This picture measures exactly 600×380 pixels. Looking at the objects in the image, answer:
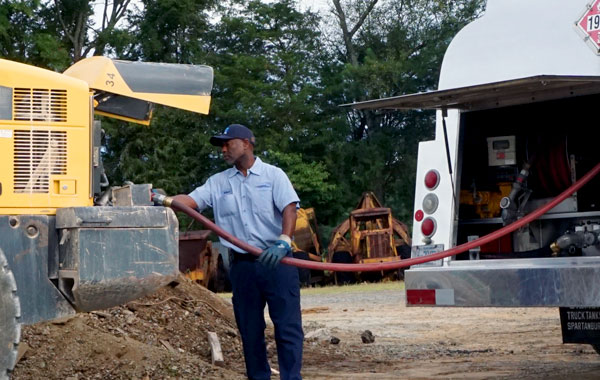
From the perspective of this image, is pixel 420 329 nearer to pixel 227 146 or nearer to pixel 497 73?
pixel 497 73

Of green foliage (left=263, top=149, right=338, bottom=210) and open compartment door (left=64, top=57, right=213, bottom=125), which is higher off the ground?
green foliage (left=263, top=149, right=338, bottom=210)

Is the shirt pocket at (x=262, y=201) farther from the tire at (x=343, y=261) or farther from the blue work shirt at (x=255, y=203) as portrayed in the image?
the tire at (x=343, y=261)

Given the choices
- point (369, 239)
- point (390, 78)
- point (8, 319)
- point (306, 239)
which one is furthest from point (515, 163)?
point (390, 78)

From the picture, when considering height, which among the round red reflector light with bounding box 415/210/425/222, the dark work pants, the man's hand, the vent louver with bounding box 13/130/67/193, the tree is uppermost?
the tree

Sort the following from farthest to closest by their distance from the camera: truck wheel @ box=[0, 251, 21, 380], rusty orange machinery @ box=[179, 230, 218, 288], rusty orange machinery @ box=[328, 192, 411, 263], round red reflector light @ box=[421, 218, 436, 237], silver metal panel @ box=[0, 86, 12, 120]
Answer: rusty orange machinery @ box=[328, 192, 411, 263] → rusty orange machinery @ box=[179, 230, 218, 288] → round red reflector light @ box=[421, 218, 436, 237] → silver metal panel @ box=[0, 86, 12, 120] → truck wheel @ box=[0, 251, 21, 380]

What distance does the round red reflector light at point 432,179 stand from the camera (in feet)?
28.5

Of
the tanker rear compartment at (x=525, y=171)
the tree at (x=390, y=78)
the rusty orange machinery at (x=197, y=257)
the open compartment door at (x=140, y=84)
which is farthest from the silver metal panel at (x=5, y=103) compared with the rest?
the tree at (x=390, y=78)

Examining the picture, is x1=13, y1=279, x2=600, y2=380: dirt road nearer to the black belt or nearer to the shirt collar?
the black belt

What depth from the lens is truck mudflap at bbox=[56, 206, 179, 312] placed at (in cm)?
619

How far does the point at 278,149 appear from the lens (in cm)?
4034

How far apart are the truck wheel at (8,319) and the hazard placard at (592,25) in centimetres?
441

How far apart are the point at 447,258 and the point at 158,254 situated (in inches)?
112

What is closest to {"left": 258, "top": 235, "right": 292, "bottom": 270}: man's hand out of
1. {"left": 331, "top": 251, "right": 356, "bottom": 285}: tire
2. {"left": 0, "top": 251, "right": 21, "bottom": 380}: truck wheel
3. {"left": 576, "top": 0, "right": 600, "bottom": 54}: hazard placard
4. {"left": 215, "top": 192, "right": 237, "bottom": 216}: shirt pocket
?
{"left": 215, "top": 192, "right": 237, "bottom": 216}: shirt pocket

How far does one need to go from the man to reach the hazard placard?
8.07 feet
